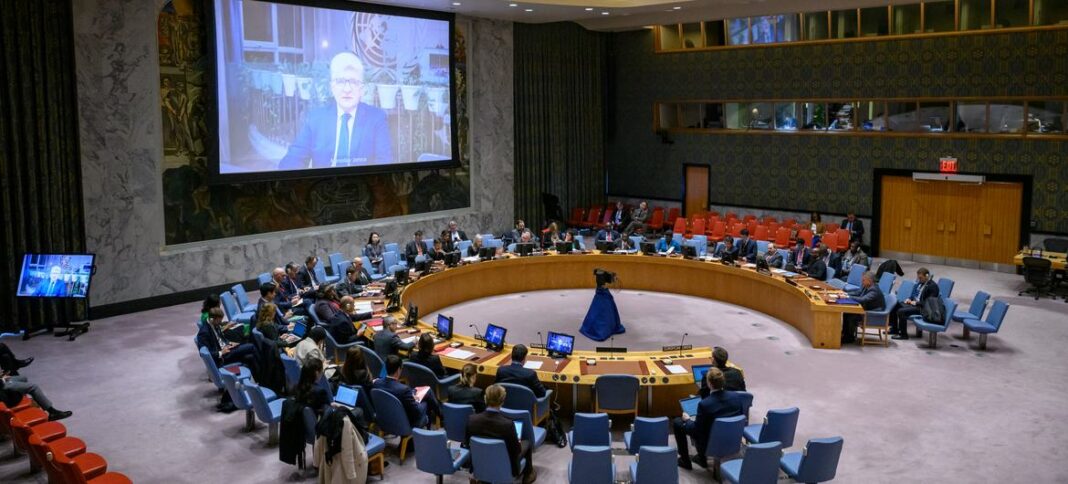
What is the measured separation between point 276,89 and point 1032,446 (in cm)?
1294

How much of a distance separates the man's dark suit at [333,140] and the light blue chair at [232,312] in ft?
14.2

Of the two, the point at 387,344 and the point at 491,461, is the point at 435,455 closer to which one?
the point at 491,461

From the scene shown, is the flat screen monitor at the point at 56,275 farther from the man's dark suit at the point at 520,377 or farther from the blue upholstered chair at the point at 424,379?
the man's dark suit at the point at 520,377

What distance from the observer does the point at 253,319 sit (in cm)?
1128

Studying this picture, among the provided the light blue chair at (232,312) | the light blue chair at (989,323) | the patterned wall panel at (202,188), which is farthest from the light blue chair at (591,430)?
the patterned wall panel at (202,188)

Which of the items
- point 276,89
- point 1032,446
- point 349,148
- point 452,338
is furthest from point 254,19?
point 1032,446

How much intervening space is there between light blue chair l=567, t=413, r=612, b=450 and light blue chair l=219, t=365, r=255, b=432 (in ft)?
11.6

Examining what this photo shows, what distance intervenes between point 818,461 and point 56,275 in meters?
11.1

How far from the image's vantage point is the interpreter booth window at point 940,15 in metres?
18.3

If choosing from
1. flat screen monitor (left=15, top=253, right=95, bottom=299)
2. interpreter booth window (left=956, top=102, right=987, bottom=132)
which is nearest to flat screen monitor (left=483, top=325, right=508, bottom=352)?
flat screen monitor (left=15, top=253, right=95, bottom=299)

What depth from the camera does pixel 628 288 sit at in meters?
16.9

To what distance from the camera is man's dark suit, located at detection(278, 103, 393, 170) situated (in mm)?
16562

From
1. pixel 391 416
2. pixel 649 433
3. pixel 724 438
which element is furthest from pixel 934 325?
pixel 391 416

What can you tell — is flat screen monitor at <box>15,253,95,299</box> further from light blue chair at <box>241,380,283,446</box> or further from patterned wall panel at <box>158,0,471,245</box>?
light blue chair at <box>241,380,283,446</box>
